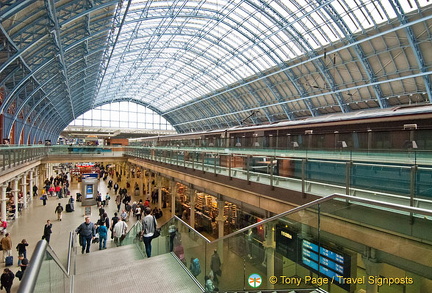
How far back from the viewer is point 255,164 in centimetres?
870

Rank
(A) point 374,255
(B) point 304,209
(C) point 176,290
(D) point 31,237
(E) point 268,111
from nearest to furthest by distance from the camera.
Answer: (A) point 374,255 → (B) point 304,209 → (C) point 176,290 → (D) point 31,237 → (E) point 268,111

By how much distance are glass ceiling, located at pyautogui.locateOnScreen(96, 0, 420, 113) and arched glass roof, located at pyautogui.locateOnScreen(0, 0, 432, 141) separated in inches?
5.2

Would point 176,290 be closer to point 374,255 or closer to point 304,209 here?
point 304,209

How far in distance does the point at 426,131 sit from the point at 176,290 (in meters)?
9.49

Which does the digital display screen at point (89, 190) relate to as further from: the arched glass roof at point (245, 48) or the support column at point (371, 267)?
the support column at point (371, 267)

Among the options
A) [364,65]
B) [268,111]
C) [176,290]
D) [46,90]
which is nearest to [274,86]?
[268,111]

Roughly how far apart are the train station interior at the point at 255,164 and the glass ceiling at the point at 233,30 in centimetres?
20

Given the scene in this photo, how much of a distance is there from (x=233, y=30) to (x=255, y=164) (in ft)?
96.7

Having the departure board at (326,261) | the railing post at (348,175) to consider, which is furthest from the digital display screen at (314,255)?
the railing post at (348,175)

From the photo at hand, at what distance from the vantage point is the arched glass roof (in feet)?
65.8

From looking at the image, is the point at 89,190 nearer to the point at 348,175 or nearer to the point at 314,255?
the point at 348,175

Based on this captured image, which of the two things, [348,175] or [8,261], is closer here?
[348,175]

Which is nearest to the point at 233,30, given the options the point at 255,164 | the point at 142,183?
the point at 142,183

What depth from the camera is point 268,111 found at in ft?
148
